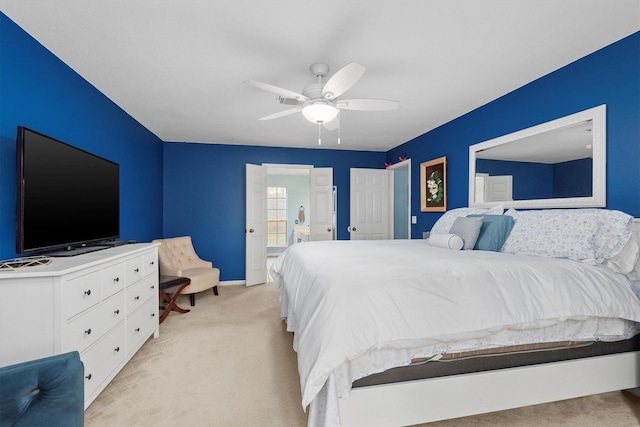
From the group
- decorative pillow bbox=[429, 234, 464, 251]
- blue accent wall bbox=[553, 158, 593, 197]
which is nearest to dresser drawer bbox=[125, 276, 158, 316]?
decorative pillow bbox=[429, 234, 464, 251]

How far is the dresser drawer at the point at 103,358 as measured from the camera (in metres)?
1.71

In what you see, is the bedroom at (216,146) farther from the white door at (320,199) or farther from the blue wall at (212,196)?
the white door at (320,199)

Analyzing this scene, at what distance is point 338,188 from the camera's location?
5652 mm

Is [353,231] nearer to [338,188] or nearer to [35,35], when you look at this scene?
[338,188]

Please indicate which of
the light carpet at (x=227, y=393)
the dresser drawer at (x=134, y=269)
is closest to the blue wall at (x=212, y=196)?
the light carpet at (x=227, y=393)

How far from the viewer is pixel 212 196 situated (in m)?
5.11

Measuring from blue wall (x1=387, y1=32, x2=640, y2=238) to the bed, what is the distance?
39 centimetres

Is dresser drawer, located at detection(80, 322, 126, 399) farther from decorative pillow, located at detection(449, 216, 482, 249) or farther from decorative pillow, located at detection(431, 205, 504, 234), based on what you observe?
decorative pillow, located at detection(431, 205, 504, 234)

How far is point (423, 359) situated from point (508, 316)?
20.3 inches

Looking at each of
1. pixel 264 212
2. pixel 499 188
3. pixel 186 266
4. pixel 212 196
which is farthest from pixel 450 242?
pixel 212 196

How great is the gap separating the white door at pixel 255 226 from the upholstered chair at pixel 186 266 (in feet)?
2.33

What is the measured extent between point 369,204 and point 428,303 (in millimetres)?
4197

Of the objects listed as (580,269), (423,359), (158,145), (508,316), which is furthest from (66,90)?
(580,269)

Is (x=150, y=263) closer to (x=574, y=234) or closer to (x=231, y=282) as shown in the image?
(x=231, y=282)
